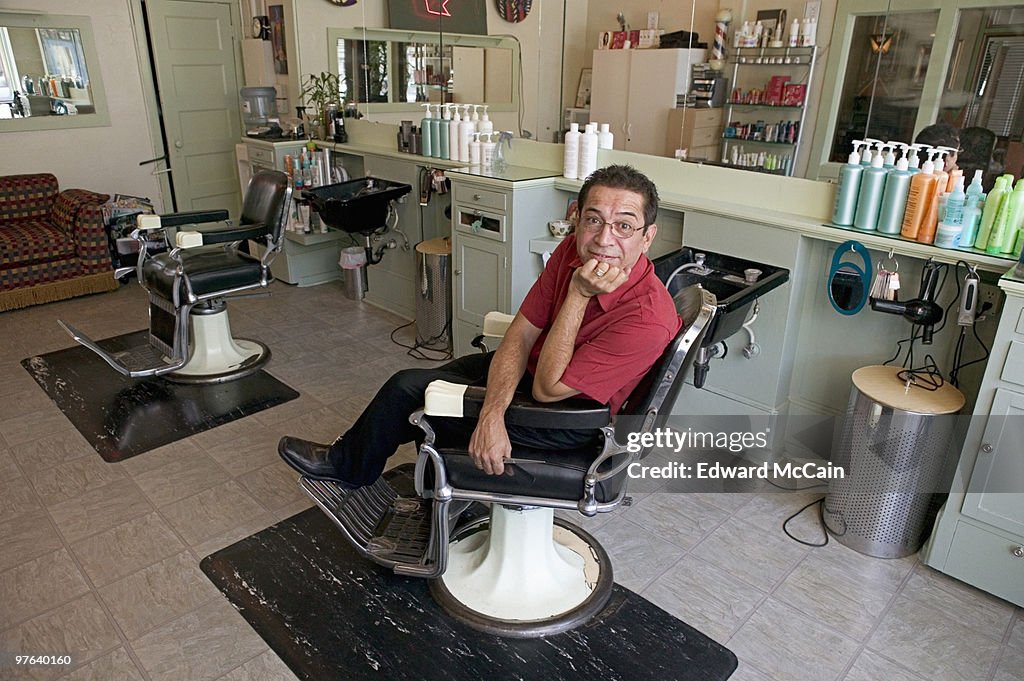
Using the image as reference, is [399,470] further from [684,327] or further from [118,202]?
[118,202]

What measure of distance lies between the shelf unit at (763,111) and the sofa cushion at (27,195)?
174 inches

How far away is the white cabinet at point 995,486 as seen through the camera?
75.8 inches

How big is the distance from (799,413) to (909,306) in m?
0.69

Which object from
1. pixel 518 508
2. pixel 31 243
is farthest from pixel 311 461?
pixel 31 243

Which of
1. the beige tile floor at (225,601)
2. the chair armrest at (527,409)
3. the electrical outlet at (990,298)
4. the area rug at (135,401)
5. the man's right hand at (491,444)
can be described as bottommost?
the beige tile floor at (225,601)

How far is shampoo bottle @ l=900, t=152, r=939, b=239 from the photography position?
7.12 ft

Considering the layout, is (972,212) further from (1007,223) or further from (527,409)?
(527,409)

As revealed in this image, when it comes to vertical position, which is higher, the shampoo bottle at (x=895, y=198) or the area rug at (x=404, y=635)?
the shampoo bottle at (x=895, y=198)

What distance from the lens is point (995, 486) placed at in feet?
6.68

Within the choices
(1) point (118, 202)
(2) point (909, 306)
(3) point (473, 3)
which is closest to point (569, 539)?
(2) point (909, 306)

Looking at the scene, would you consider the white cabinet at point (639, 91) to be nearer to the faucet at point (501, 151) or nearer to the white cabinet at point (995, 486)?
the faucet at point (501, 151)

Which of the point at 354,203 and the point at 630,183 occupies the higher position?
the point at 630,183

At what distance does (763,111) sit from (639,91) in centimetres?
59

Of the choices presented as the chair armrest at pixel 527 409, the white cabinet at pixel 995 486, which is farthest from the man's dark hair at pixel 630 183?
the white cabinet at pixel 995 486
